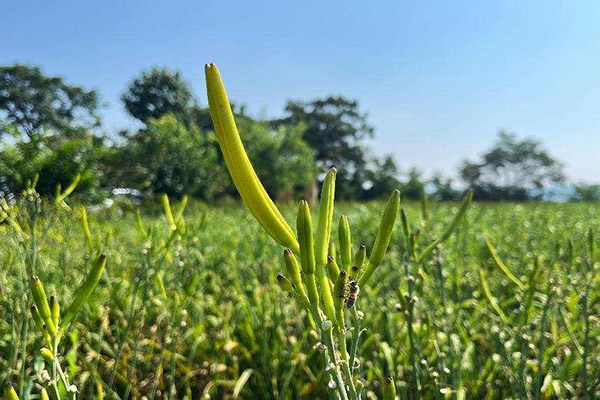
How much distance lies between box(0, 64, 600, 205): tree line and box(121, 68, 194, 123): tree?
0.17ft

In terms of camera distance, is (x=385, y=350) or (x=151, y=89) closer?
Answer: (x=385, y=350)

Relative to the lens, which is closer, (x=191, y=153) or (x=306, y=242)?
(x=306, y=242)

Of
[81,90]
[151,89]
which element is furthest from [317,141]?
[81,90]

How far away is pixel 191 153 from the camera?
14383mm

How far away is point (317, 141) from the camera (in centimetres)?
2961

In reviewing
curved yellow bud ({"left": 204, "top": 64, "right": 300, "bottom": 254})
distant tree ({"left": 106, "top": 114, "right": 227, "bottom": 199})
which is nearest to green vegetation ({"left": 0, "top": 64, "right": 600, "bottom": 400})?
curved yellow bud ({"left": 204, "top": 64, "right": 300, "bottom": 254})

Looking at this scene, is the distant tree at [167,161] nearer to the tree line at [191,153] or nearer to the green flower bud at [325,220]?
the tree line at [191,153]

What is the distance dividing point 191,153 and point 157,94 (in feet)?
35.6

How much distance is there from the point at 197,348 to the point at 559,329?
97cm

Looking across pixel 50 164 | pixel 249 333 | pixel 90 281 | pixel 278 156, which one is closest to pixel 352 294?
pixel 90 281

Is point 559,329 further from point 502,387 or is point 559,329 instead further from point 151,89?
point 151,89

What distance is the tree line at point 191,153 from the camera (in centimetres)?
857

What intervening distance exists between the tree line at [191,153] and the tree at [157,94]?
52 millimetres

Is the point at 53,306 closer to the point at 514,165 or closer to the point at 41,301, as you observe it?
the point at 41,301
